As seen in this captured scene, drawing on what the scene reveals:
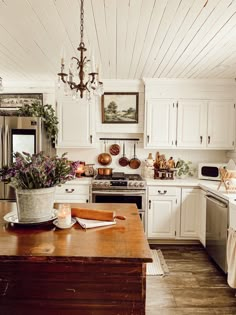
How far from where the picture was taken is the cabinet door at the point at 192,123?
3.87 metres

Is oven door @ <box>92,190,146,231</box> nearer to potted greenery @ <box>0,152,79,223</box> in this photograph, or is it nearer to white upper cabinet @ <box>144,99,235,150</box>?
white upper cabinet @ <box>144,99,235,150</box>

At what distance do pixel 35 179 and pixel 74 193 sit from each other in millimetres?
2179

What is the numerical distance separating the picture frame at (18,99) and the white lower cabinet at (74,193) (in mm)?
1410

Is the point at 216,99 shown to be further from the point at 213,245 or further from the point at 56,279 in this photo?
the point at 56,279

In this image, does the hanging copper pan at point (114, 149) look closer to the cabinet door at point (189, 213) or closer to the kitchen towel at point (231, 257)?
the cabinet door at point (189, 213)

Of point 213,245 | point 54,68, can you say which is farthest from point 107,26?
point 213,245

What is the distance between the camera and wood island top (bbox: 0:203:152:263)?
1.17 meters

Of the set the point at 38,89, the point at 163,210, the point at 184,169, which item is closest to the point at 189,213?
the point at 163,210

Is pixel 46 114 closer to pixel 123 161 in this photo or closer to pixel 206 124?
pixel 123 161

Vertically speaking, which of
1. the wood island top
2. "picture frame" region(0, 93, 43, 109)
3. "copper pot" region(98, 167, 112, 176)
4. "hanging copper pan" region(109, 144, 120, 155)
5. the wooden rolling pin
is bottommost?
the wood island top

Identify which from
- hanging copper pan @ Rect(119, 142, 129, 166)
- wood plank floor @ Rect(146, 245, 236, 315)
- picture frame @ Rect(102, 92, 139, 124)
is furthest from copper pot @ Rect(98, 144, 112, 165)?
wood plank floor @ Rect(146, 245, 236, 315)

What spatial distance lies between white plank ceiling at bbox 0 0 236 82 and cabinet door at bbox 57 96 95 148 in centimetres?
58

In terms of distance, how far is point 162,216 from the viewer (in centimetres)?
365

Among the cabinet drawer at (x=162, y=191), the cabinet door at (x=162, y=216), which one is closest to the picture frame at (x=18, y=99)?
the cabinet drawer at (x=162, y=191)
